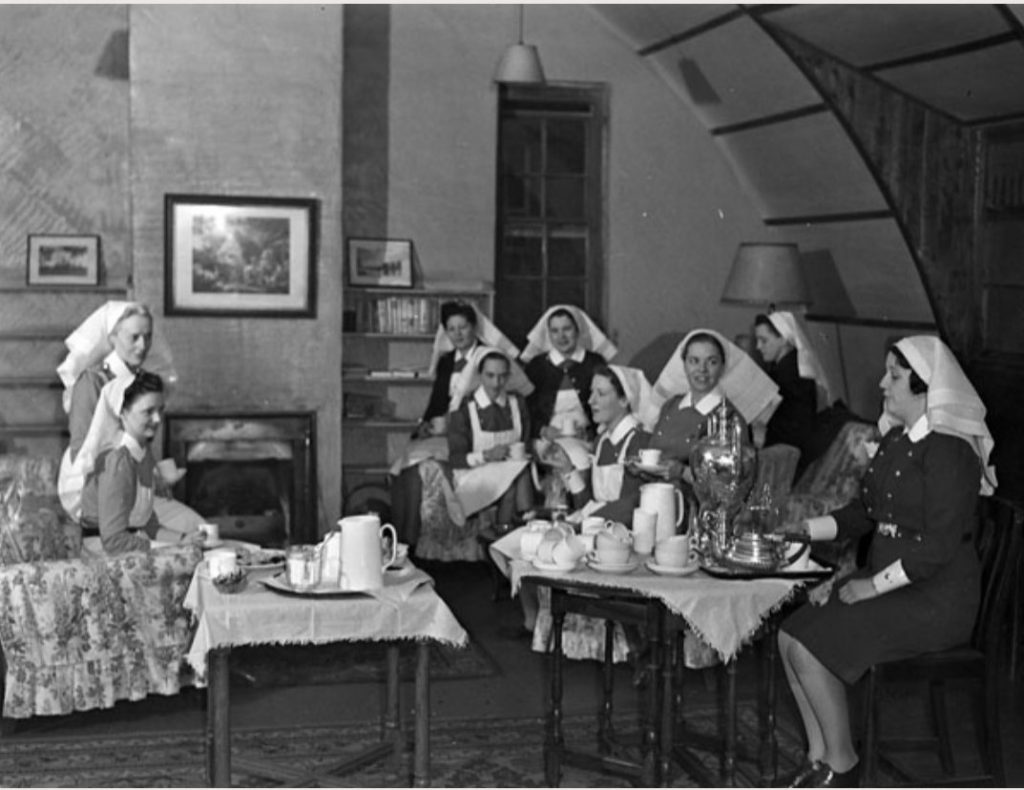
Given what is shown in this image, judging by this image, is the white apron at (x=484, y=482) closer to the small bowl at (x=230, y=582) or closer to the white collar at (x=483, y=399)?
the white collar at (x=483, y=399)

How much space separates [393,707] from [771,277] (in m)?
4.29

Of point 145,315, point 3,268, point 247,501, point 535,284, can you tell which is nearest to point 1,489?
point 145,315

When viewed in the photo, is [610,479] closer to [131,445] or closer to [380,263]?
[131,445]

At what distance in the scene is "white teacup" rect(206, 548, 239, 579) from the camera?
4238 mm

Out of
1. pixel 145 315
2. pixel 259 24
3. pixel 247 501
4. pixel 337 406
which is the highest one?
pixel 259 24

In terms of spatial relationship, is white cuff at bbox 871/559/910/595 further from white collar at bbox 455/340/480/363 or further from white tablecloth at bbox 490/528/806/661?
white collar at bbox 455/340/480/363

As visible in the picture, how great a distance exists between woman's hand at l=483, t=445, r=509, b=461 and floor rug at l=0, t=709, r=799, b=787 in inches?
94.8

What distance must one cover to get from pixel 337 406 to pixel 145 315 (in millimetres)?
1919

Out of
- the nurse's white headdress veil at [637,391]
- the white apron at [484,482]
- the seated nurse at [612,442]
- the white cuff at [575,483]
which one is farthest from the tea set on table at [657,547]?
the white apron at [484,482]

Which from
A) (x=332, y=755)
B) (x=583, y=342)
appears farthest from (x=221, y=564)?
(x=583, y=342)

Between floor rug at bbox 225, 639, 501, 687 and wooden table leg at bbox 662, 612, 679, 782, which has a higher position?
wooden table leg at bbox 662, 612, 679, 782

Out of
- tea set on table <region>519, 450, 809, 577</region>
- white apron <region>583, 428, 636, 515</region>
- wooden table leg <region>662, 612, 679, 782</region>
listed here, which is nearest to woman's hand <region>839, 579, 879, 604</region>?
tea set on table <region>519, 450, 809, 577</region>

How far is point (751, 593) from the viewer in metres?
4.32

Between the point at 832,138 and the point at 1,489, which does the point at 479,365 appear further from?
the point at 1,489
